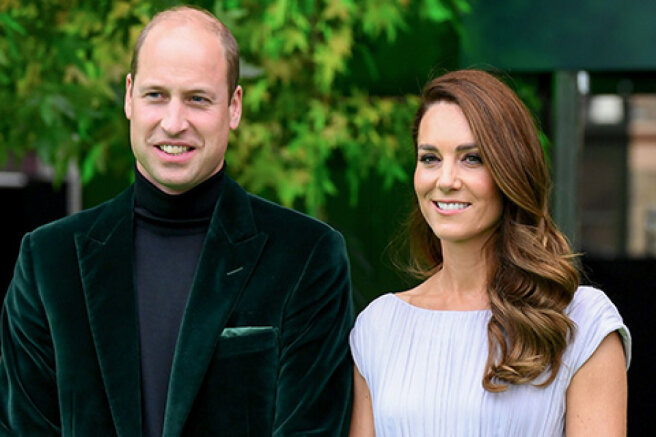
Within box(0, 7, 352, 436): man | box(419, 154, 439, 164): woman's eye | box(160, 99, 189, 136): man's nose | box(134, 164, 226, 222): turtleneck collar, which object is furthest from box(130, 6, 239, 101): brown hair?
box(419, 154, 439, 164): woman's eye

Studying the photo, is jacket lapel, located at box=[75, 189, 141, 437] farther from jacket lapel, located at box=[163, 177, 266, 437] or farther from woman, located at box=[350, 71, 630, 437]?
woman, located at box=[350, 71, 630, 437]

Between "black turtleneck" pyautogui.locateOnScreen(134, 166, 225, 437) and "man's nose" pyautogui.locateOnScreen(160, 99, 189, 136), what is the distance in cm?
19

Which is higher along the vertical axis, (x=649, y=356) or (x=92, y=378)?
(x=92, y=378)

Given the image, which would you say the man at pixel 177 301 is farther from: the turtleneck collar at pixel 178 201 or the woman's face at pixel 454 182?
Answer: the woman's face at pixel 454 182

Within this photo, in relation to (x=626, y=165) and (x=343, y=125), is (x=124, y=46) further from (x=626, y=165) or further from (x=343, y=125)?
(x=626, y=165)

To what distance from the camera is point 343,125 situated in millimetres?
5539

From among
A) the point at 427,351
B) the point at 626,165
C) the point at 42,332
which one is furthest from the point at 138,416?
the point at 626,165

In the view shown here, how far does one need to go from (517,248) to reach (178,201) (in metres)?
0.90

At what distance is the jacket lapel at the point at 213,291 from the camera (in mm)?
2658

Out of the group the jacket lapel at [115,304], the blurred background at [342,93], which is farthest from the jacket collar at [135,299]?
the blurred background at [342,93]

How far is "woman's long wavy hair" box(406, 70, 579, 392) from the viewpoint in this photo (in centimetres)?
282

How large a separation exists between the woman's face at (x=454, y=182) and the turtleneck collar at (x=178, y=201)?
0.55m

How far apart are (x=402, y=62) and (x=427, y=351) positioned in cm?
365

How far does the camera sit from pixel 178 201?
283cm
